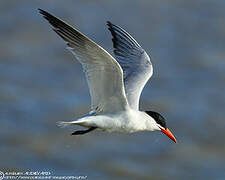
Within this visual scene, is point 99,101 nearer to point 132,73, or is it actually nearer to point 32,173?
point 132,73

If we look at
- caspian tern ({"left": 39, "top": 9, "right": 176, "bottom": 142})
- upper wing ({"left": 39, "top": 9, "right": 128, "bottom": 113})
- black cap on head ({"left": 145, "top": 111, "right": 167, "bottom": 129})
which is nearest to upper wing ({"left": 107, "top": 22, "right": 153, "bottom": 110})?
caspian tern ({"left": 39, "top": 9, "right": 176, "bottom": 142})

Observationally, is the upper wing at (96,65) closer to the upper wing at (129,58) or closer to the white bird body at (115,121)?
the white bird body at (115,121)

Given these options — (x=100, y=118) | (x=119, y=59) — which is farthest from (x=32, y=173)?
(x=100, y=118)

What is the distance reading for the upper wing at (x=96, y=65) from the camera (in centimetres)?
643

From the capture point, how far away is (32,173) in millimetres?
10664

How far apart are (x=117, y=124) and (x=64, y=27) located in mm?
1323

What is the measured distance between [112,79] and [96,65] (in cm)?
22

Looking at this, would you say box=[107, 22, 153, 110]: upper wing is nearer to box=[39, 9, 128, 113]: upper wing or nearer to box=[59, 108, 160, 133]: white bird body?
box=[59, 108, 160, 133]: white bird body

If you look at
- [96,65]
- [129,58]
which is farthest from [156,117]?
[96,65]

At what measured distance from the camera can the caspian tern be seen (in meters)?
6.47

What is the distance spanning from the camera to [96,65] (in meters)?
6.59

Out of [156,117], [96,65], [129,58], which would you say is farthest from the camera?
[129,58]

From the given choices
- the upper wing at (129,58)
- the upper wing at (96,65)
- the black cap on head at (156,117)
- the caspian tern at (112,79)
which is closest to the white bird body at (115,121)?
the caspian tern at (112,79)

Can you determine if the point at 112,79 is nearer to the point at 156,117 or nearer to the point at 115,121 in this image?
the point at 115,121
